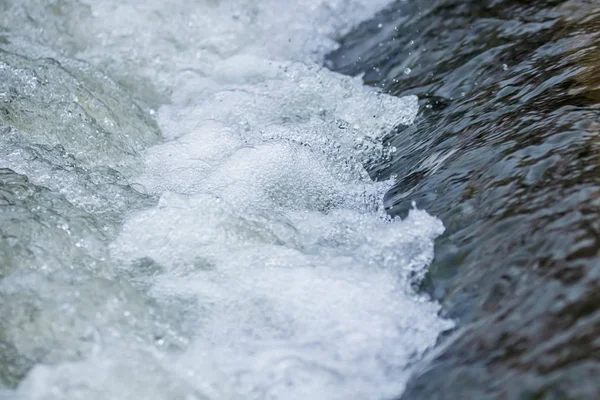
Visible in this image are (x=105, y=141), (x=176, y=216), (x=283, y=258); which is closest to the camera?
(x=283, y=258)

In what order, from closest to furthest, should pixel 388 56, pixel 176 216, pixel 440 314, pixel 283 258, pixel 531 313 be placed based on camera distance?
pixel 531 313
pixel 440 314
pixel 283 258
pixel 176 216
pixel 388 56

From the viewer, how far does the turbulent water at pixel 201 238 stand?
83.1 inches

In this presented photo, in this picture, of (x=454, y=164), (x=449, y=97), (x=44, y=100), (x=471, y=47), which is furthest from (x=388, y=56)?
(x=44, y=100)

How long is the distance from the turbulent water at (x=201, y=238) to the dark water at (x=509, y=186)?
0.12 m

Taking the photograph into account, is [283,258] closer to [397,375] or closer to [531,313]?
[397,375]

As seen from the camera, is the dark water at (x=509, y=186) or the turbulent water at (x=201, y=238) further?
the turbulent water at (x=201, y=238)

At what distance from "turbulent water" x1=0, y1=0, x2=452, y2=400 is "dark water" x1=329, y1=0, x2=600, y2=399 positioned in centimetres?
12

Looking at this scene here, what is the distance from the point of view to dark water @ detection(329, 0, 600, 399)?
6.15 feet

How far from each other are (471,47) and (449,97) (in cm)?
47

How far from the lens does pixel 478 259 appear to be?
228 centimetres

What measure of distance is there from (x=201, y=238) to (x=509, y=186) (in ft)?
3.57

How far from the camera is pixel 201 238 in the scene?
261 cm

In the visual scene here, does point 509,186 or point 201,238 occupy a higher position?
point 509,186

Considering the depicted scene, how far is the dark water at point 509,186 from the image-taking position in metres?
A: 1.87
